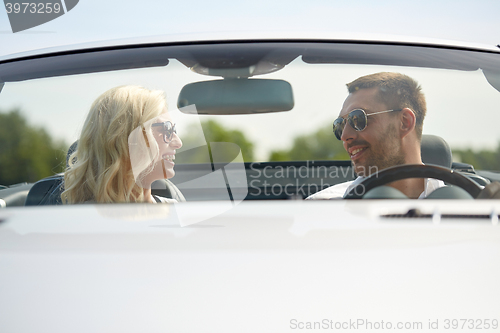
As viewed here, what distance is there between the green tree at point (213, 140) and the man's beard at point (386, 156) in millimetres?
601

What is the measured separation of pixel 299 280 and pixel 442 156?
1.13m

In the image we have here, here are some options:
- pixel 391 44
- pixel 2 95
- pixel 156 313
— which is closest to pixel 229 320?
pixel 156 313

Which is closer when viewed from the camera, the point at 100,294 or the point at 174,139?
the point at 100,294

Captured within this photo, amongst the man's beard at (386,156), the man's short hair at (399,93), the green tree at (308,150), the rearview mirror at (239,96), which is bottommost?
the green tree at (308,150)

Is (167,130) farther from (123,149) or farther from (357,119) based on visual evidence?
(357,119)

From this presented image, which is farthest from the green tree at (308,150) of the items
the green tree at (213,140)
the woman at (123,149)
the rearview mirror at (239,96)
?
the woman at (123,149)

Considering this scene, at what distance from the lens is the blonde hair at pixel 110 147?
4.40 ft

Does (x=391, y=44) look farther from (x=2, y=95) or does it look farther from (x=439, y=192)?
(x=2, y=95)

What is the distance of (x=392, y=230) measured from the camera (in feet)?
3.50

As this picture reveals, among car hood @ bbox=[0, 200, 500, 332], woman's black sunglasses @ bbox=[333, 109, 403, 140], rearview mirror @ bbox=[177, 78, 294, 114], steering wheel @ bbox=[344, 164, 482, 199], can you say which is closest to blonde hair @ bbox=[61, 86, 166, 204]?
rearview mirror @ bbox=[177, 78, 294, 114]

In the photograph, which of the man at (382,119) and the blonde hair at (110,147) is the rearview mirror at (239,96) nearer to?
the blonde hair at (110,147)

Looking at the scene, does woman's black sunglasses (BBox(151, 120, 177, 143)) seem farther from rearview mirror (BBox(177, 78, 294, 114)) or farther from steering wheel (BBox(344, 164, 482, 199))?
steering wheel (BBox(344, 164, 482, 199))

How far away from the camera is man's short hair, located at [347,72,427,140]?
168 centimetres

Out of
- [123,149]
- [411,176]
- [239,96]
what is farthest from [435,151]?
[123,149]
